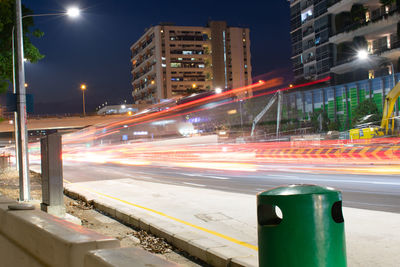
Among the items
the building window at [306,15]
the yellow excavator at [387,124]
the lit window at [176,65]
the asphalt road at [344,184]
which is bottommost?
the asphalt road at [344,184]

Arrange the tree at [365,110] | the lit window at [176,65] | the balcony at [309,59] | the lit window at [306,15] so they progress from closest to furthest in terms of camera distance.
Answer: the tree at [365,110] → the balcony at [309,59] → the lit window at [306,15] → the lit window at [176,65]

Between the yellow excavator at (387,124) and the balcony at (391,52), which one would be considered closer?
the yellow excavator at (387,124)

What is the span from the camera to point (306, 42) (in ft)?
236

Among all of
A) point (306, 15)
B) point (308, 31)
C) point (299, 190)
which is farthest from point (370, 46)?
point (299, 190)

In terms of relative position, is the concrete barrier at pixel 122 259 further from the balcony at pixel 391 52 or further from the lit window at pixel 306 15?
the lit window at pixel 306 15

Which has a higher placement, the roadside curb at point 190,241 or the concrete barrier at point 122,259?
the concrete barrier at point 122,259

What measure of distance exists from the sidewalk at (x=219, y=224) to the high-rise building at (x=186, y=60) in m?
103

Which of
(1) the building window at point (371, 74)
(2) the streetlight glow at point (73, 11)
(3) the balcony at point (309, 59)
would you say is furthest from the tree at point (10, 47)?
(3) the balcony at point (309, 59)

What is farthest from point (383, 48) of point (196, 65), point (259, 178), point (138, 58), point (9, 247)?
point (138, 58)

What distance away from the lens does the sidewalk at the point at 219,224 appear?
Answer: 573 cm

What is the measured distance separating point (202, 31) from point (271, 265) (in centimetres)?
12736

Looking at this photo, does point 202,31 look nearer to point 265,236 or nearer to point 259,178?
point 259,178

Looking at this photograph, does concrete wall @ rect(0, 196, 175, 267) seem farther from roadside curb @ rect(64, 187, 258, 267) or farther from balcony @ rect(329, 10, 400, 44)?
balcony @ rect(329, 10, 400, 44)

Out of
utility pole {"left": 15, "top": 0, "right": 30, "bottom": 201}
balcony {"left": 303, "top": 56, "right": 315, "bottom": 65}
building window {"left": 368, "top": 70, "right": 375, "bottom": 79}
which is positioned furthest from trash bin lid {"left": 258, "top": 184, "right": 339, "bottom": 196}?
balcony {"left": 303, "top": 56, "right": 315, "bottom": 65}
